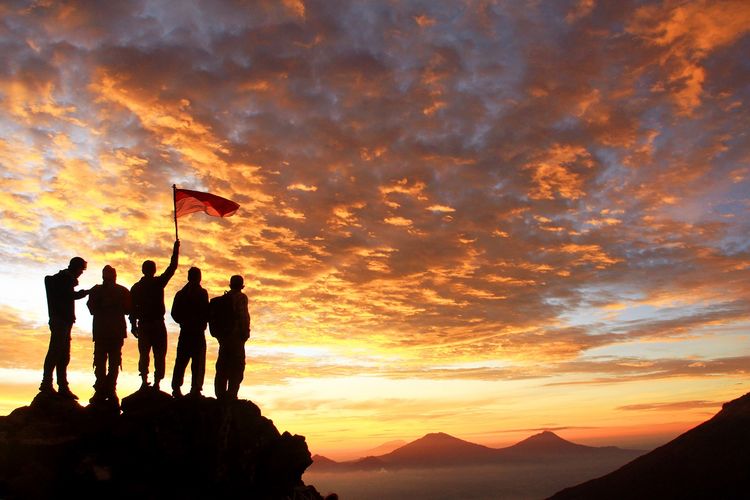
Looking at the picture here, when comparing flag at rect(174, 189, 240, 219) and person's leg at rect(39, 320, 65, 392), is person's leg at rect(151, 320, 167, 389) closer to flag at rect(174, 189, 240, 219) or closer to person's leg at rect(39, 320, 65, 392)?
person's leg at rect(39, 320, 65, 392)

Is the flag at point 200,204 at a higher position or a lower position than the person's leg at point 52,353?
higher

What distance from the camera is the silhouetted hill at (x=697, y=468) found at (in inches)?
5605

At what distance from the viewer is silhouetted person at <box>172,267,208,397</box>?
1388cm

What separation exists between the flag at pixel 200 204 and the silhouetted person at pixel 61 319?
11.5 feet

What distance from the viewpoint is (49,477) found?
1124 cm

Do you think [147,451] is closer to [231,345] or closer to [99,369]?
[99,369]

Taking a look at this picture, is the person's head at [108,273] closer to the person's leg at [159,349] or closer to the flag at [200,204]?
the person's leg at [159,349]

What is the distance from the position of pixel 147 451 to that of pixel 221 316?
3.85 meters

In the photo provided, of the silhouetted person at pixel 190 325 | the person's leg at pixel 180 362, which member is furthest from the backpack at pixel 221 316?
the person's leg at pixel 180 362

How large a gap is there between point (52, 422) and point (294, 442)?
20.5ft

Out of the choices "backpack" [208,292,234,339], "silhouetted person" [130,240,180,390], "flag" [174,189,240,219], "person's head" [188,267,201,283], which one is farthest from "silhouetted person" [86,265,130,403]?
"flag" [174,189,240,219]

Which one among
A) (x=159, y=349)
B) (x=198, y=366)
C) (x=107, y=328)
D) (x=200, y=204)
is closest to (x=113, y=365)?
(x=107, y=328)

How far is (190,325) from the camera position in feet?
45.8

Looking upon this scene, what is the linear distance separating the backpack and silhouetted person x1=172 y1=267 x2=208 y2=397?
0.42 m
